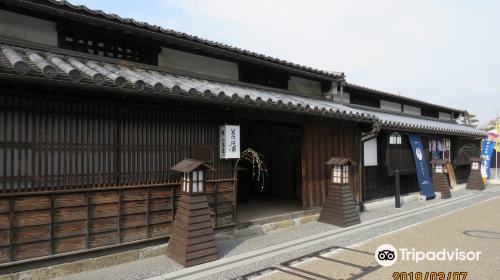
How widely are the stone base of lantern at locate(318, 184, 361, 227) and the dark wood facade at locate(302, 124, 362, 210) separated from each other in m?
0.45

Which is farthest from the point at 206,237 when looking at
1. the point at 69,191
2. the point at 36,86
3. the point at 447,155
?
the point at 447,155

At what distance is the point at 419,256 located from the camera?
589cm

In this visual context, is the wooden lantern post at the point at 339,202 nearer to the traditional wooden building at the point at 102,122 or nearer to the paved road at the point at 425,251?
the paved road at the point at 425,251

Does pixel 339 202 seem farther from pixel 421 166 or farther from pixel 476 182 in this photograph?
pixel 476 182

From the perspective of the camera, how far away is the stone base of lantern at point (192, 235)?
17.9 feet

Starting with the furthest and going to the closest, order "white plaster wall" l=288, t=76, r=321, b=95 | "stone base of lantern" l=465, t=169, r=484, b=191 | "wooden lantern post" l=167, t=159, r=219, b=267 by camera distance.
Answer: "stone base of lantern" l=465, t=169, r=484, b=191 → "white plaster wall" l=288, t=76, r=321, b=95 → "wooden lantern post" l=167, t=159, r=219, b=267

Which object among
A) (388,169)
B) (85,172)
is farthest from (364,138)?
(85,172)

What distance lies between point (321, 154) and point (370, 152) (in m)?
A: 3.39

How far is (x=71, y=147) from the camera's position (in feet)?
16.8

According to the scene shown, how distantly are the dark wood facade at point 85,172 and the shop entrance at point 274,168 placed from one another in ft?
14.9

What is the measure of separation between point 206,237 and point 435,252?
15.4 feet

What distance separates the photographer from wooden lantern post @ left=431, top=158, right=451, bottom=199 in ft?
44.5

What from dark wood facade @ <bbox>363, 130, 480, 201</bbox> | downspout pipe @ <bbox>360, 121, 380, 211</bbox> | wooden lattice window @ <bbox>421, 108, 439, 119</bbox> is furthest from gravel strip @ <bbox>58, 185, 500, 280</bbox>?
wooden lattice window @ <bbox>421, 108, 439, 119</bbox>

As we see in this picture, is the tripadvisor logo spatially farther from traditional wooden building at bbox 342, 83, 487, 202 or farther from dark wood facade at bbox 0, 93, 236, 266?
traditional wooden building at bbox 342, 83, 487, 202
